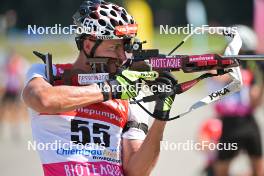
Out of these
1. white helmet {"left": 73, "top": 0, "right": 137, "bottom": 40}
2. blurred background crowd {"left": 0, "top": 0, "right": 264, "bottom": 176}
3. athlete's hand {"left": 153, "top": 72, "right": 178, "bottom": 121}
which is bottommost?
blurred background crowd {"left": 0, "top": 0, "right": 264, "bottom": 176}

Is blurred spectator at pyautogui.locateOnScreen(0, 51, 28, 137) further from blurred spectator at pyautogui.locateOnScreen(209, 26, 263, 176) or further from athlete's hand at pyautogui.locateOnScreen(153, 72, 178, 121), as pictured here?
athlete's hand at pyautogui.locateOnScreen(153, 72, 178, 121)

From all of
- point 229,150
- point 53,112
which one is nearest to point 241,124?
point 229,150

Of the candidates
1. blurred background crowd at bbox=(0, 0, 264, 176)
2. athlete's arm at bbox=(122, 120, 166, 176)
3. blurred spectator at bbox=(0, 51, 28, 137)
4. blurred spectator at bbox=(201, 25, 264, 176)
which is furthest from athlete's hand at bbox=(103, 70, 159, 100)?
blurred spectator at bbox=(0, 51, 28, 137)

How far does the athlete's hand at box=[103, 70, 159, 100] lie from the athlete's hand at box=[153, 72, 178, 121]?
0.17 meters

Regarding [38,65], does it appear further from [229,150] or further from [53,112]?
[229,150]

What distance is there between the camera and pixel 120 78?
4.29 meters

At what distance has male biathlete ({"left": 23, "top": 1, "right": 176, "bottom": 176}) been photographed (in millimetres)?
4590

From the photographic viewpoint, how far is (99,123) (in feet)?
15.6

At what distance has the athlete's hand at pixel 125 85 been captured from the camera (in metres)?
4.27

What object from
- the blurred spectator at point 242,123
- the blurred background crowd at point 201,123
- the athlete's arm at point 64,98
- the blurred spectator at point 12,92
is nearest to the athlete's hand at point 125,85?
the athlete's arm at point 64,98

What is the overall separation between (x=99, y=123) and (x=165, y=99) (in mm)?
517

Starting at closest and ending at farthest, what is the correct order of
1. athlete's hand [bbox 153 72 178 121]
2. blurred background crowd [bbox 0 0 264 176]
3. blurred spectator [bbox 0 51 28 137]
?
athlete's hand [bbox 153 72 178 121], blurred background crowd [bbox 0 0 264 176], blurred spectator [bbox 0 51 28 137]

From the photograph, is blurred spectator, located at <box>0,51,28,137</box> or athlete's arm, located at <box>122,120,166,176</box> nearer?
athlete's arm, located at <box>122,120,166,176</box>

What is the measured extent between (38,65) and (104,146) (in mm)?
657
